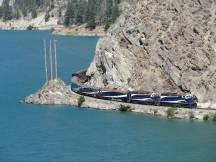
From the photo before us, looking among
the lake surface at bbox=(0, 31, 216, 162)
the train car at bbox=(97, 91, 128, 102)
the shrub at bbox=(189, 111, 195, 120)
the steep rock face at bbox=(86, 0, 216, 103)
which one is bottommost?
the lake surface at bbox=(0, 31, 216, 162)

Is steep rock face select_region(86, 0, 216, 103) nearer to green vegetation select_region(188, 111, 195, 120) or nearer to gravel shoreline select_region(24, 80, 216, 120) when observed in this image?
gravel shoreline select_region(24, 80, 216, 120)

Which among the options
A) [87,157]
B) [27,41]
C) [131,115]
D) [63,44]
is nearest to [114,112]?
[131,115]

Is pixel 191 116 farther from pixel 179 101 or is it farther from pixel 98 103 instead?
pixel 98 103

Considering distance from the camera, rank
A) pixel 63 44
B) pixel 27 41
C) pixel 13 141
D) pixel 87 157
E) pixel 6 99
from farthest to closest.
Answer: pixel 27 41
pixel 63 44
pixel 6 99
pixel 13 141
pixel 87 157

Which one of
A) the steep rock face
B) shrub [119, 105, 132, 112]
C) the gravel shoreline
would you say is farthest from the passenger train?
the steep rock face

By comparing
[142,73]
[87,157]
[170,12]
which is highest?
[170,12]

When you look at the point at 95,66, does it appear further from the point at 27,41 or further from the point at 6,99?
the point at 27,41
